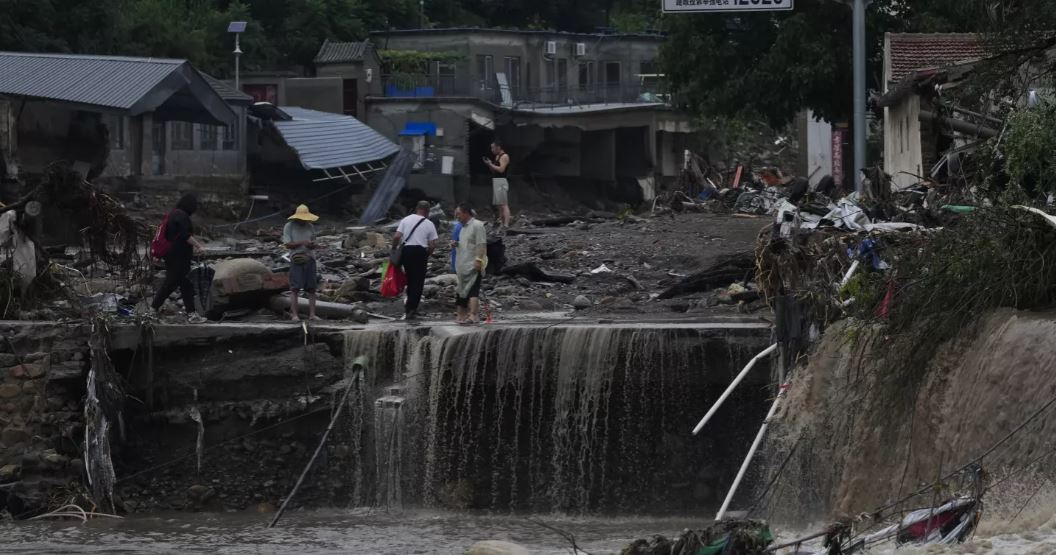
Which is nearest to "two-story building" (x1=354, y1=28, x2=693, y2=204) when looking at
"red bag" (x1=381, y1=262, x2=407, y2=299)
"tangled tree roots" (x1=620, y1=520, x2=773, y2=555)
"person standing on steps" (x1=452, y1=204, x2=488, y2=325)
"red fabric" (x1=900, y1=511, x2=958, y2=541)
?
"red bag" (x1=381, y1=262, x2=407, y2=299)

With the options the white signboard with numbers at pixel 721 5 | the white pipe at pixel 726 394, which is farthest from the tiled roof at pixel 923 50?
the white pipe at pixel 726 394

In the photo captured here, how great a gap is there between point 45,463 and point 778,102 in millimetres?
17531

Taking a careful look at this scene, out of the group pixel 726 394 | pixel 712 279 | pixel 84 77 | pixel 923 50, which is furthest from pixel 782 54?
pixel 726 394

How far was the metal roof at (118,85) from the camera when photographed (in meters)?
29.8

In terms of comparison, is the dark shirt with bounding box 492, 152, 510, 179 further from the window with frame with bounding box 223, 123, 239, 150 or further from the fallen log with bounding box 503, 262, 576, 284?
the window with frame with bounding box 223, 123, 239, 150

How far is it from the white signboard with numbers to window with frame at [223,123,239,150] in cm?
1873

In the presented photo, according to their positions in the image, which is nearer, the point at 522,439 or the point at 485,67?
the point at 522,439

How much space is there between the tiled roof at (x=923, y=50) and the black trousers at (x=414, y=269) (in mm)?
8986

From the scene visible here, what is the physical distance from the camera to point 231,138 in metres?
37.6

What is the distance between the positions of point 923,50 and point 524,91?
26.8 metres

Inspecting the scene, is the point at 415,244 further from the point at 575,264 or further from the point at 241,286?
the point at 575,264

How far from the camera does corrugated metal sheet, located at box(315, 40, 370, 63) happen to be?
4716cm

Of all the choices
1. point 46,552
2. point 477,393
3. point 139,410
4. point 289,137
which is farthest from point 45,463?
point 289,137

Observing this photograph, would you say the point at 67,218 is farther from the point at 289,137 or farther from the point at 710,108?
the point at 289,137
